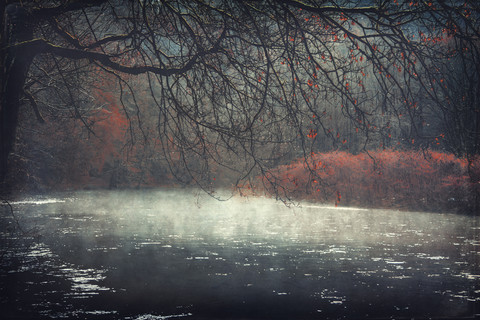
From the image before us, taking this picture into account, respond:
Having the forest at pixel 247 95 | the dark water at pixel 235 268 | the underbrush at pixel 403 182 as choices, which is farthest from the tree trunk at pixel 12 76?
the underbrush at pixel 403 182

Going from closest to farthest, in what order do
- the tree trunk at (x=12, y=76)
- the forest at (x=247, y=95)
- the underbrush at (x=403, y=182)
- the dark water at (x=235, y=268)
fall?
the forest at (x=247, y=95)
the dark water at (x=235, y=268)
the tree trunk at (x=12, y=76)
the underbrush at (x=403, y=182)

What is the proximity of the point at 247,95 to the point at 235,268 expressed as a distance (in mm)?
5054

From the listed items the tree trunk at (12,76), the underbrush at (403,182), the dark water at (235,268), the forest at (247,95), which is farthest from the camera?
the underbrush at (403,182)

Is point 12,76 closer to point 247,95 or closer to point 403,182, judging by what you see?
point 247,95

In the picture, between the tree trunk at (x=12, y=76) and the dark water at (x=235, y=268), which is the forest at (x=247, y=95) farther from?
the dark water at (x=235, y=268)

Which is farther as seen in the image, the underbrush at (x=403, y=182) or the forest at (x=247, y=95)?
the underbrush at (x=403, y=182)

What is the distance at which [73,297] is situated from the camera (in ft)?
30.7

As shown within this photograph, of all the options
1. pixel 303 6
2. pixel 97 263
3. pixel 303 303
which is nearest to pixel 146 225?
pixel 97 263

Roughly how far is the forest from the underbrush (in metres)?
0.07

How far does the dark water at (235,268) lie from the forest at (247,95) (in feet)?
5.79

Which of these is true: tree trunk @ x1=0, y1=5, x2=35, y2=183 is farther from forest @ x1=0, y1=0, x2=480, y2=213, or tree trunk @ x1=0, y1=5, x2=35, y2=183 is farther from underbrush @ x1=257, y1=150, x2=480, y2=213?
underbrush @ x1=257, y1=150, x2=480, y2=213

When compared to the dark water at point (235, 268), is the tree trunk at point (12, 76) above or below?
above

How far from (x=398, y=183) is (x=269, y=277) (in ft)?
59.9

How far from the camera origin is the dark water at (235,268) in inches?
354
